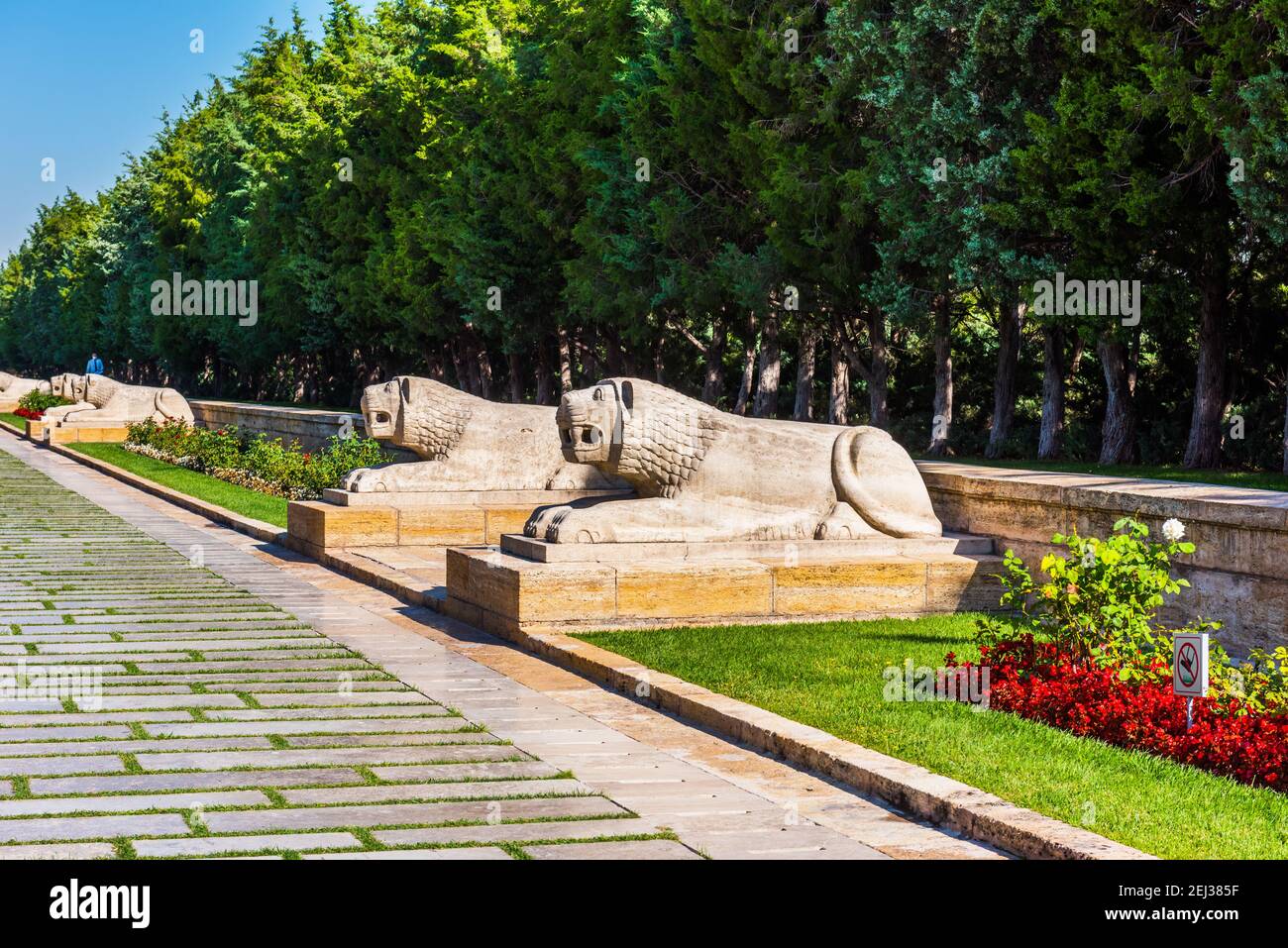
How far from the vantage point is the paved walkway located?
253 inches

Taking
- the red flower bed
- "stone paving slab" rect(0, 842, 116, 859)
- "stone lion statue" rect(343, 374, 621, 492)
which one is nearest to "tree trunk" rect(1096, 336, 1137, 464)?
"stone lion statue" rect(343, 374, 621, 492)

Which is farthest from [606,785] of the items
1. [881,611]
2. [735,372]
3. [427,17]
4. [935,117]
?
[427,17]

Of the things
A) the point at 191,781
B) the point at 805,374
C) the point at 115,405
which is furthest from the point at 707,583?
the point at 115,405

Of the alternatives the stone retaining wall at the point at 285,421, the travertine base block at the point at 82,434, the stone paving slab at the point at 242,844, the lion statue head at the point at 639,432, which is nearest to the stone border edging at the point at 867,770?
the stone paving slab at the point at 242,844

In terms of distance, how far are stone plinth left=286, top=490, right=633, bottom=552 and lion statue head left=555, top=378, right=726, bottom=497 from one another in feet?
13.3

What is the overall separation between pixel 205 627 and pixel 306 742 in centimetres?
408

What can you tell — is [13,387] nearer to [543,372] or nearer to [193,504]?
[543,372]

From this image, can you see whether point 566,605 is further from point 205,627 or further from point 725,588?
point 205,627

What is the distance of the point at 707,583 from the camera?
11.9 m

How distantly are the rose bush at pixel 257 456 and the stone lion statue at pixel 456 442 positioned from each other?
10.2 ft

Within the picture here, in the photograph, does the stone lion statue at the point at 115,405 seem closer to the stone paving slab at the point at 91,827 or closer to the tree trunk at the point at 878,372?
the tree trunk at the point at 878,372

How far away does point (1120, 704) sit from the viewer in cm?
830

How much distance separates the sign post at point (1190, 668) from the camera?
25.4 ft

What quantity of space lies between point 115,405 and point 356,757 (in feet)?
113
